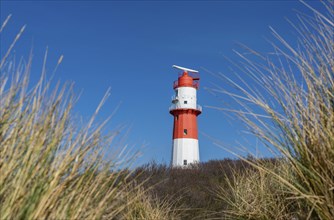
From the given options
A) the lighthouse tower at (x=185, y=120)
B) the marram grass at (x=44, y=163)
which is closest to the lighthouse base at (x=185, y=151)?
the lighthouse tower at (x=185, y=120)

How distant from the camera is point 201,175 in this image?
10.2 meters

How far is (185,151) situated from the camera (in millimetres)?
22844

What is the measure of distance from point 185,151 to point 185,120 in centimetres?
193

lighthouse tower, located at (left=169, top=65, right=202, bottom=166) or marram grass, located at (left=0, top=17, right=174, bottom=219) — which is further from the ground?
lighthouse tower, located at (left=169, top=65, right=202, bottom=166)

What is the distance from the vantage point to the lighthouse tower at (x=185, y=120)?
74.7 feet

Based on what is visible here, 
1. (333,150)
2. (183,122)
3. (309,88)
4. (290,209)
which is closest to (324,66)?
(309,88)

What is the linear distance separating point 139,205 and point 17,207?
121 inches

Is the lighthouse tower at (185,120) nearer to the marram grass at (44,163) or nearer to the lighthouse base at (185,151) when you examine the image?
the lighthouse base at (185,151)

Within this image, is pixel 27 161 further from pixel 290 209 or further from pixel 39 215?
pixel 290 209

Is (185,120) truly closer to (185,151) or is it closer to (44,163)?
(185,151)

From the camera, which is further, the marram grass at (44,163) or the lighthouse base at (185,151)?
the lighthouse base at (185,151)

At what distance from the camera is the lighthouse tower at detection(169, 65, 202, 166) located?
2278 centimetres

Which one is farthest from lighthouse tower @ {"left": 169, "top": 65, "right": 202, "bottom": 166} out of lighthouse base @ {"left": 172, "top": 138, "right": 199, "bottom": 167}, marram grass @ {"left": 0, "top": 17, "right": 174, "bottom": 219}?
marram grass @ {"left": 0, "top": 17, "right": 174, "bottom": 219}

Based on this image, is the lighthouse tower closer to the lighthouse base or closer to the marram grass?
the lighthouse base
